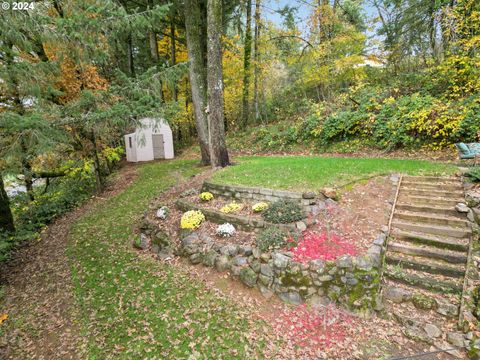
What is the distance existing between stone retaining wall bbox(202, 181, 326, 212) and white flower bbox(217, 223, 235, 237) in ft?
3.61

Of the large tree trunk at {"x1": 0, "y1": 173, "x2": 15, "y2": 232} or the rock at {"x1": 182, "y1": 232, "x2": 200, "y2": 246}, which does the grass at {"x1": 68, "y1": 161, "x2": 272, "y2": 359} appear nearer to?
the rock at {"x1": 182, "y1": 232, "x2": 200, "y2": 246}

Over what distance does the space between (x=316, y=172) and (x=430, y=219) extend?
283 cm

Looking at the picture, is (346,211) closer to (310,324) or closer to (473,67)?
(310,324)

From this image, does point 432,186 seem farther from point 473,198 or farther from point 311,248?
point 311,248

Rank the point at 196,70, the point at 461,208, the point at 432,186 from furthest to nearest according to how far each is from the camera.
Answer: the point at 196,70 < the point at 432,186 < the point at 461,208

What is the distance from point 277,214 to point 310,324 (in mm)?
2206

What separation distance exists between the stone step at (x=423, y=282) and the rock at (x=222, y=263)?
2.94 metres

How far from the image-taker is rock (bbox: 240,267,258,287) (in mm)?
4867

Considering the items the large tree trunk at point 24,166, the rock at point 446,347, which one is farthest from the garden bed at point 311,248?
the large tree trunk at point 24,166

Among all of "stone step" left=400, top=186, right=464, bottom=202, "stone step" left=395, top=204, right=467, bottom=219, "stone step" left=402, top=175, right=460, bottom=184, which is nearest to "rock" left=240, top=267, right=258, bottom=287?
"stone step" left=395, top=204, right=467, bottom=219

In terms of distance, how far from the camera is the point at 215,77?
8.95 m

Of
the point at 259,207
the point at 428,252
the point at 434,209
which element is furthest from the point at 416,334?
the point at 259,207

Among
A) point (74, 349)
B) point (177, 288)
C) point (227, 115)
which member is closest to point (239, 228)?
point (177, 288)

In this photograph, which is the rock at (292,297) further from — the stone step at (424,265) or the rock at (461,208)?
the rock at (461,208)
